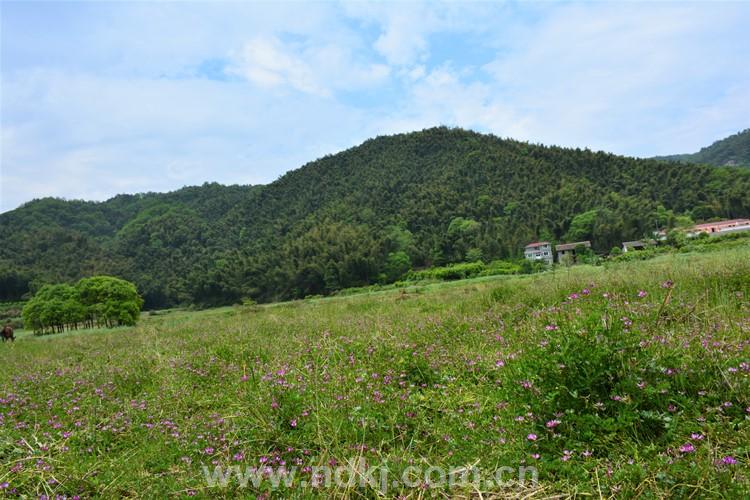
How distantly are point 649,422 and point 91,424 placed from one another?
15.6 feet

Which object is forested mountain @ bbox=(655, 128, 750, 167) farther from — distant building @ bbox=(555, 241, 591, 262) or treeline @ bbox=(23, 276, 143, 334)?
treeline @ bbox=(23, 276, 143, 334)

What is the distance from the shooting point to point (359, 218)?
112 m

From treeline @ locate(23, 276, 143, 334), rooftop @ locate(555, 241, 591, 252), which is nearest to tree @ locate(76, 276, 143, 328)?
treeline @ locate(23, 276, 143, 334)

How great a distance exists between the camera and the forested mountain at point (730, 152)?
461 feet

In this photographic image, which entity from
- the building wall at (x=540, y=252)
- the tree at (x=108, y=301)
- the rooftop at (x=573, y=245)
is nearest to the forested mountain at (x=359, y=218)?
the building wall at (x=540, y=252)

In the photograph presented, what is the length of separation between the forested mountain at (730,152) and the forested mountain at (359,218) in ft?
198

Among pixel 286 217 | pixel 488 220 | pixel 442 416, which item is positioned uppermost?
pixel 286 217

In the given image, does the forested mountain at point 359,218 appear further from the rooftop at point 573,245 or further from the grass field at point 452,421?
the grass field at point 452,421

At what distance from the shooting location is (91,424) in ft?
13.2

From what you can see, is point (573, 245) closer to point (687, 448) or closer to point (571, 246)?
point (571, 246)

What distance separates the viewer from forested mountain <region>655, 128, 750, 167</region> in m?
141

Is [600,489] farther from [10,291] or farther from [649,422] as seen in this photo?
[10,291]

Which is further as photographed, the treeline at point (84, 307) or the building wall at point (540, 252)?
the building wall at point (540, 252)

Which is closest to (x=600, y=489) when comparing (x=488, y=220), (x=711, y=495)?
(x=711, y=495)
